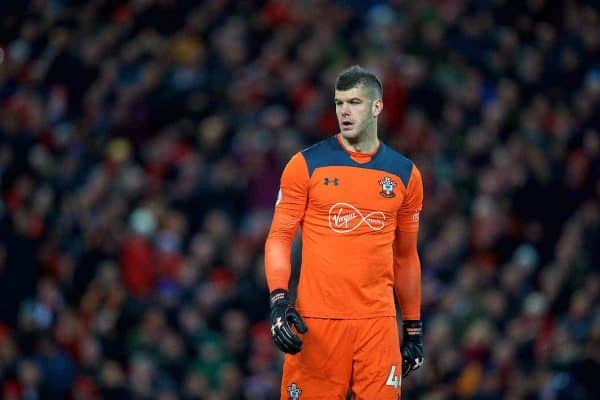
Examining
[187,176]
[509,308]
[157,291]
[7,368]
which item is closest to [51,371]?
[7,368]

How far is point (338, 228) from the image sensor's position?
7.70 meters

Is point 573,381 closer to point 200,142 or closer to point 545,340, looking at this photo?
point 545,340

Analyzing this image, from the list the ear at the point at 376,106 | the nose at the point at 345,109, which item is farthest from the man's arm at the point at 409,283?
the nose at the point at 345,109

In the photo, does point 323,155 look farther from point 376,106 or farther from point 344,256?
point 344,256

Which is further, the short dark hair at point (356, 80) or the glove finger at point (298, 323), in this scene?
the short dark hair at point (356, 80)

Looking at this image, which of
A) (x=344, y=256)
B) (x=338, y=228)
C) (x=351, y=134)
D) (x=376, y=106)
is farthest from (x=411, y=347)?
(x=376, y=106)

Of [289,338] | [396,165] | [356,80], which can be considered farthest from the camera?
[396,165]

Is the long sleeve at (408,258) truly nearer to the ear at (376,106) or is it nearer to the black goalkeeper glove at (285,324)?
the ear at (376,106)

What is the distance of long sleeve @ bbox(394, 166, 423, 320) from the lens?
315 inches

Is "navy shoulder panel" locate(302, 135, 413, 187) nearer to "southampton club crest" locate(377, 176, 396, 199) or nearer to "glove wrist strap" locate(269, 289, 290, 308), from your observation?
"southampton club crest" locate(377, 176, 396, 199)

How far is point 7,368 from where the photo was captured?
12.8 m

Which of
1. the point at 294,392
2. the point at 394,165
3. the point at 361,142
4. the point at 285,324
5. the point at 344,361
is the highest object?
the point at 361,142

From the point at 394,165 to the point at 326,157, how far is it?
432mm

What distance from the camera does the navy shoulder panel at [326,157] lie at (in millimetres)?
7711
